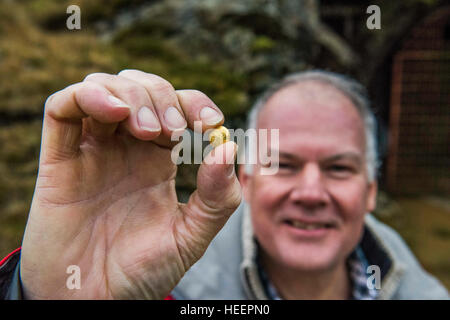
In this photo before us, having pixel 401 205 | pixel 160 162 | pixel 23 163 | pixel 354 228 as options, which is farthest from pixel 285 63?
pixel 401 205

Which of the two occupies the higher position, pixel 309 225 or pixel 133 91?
pixel 133 91

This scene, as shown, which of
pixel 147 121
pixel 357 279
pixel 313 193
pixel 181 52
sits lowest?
pixel 357 279

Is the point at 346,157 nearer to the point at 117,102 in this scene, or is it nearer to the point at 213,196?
the point at 213,196

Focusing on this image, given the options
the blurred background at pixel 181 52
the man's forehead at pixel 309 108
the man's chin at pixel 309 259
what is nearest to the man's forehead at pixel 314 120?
the man's forehead at pixel 309 108

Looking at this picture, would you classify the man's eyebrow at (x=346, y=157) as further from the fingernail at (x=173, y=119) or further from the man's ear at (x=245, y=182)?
the fingernail at (x=173, y=119)

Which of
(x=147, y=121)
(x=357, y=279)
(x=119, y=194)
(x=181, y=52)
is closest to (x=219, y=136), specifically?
(x=147, y=121)
